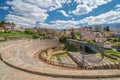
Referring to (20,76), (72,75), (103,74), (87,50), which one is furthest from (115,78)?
(87,50)

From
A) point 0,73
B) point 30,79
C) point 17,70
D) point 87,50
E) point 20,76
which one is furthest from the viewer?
point 87,50

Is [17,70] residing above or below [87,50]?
above

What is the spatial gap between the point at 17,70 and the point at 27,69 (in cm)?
74

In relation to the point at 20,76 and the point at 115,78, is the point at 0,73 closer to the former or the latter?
the point at 20,76

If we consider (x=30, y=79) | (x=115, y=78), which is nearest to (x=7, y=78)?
(x=30, y=79)

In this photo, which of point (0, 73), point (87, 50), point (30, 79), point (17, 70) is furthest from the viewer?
point (87, 50)

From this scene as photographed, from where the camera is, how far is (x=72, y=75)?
810 centimetres

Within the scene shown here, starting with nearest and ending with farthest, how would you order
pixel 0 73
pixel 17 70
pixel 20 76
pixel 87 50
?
pixel 20 76 < pixel 0 73 < pixel 17 70 < pixel 87 50

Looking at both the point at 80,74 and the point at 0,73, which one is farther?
the point at 0,73

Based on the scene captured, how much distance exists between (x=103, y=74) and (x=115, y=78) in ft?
1.96

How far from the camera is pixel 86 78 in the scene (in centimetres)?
796

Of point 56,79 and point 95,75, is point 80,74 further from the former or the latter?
point 56,79

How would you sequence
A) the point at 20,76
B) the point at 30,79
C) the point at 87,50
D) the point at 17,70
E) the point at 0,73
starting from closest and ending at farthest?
the point at 30,79, the point at 20,76, the point at 0,73, the point at 17,70, the point at 87,50

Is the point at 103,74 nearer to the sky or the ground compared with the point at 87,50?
nearer to the sky
